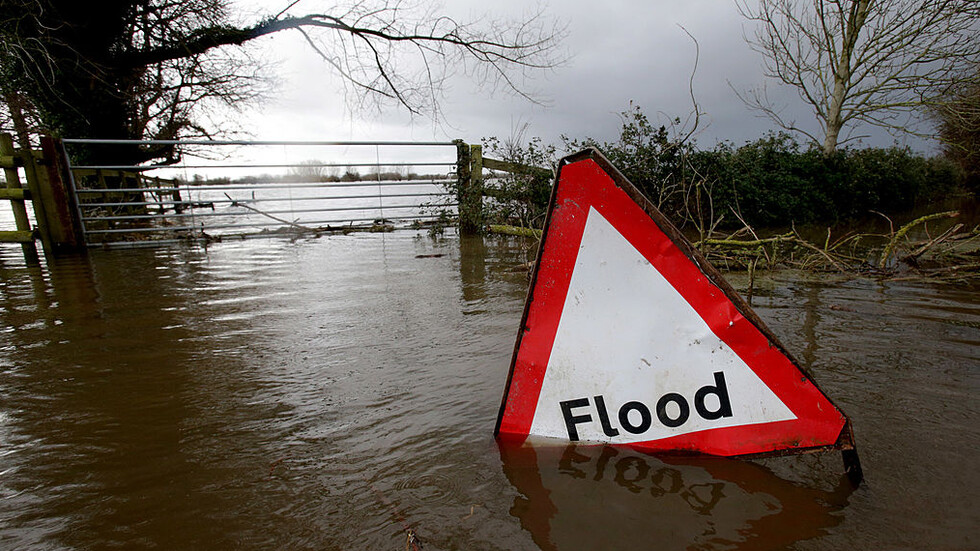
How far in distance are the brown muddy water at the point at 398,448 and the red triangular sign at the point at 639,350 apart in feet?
0.40

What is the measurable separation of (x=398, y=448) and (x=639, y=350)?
94cm

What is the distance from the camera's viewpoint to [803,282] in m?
4.45

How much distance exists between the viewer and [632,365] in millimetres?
1616

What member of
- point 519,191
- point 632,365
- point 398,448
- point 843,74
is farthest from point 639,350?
point 843,74

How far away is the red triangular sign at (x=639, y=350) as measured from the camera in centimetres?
147

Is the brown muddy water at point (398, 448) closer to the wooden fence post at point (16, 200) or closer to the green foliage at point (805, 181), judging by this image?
the wooden fence post at point (16, 200)

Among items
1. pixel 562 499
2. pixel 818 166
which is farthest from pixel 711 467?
pixel 818 166

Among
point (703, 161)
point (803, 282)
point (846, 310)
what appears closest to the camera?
point (846, 310)

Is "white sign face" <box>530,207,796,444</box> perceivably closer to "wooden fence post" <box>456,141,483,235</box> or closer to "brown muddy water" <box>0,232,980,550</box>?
"brown muddy water" <box>0,232,980,550</box>

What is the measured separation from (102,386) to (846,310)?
455 cm

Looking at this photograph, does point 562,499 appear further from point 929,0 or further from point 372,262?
point 929,0

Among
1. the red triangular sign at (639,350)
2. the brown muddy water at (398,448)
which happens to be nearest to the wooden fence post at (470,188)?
the brown muddy water at (398,448)

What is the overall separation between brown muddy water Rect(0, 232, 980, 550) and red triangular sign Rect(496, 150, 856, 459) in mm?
121

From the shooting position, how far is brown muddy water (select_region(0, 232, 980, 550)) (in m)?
1.31
